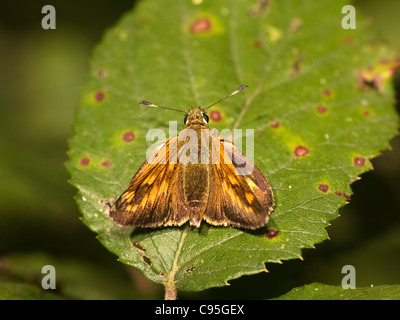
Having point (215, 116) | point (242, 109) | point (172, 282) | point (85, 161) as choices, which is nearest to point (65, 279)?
point (85, 161)

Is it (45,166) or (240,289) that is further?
(45,166)

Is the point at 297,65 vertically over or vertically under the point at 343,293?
over

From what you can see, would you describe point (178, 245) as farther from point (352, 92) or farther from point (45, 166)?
point (45, 166)

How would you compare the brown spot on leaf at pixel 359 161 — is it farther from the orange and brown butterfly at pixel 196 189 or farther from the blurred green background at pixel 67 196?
the blurred green background at pixel 67 196

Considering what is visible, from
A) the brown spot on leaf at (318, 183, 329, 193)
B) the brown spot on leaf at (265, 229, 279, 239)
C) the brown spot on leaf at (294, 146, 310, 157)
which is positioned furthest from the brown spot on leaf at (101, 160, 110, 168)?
the brown spot on leaf at (318, 183, 329, 193)

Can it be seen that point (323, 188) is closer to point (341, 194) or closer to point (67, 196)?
point (341, 194)

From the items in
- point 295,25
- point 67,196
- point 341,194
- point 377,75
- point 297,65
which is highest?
point 295,25
